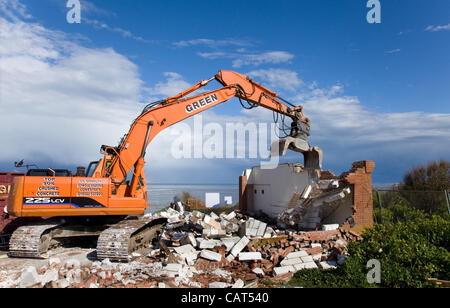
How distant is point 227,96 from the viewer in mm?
10695

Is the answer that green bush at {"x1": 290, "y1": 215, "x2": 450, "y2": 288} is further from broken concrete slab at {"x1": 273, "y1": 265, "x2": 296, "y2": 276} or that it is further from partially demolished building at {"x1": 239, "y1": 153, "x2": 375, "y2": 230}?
partially demolished building at {"x1": 239, "y1": 153, "x2": 375, "y2": 230}

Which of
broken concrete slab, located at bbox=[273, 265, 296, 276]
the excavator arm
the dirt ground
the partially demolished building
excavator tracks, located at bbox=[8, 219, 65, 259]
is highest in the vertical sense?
the excavator arm

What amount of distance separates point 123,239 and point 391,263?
6.00m

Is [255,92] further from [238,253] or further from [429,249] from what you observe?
[429,249]

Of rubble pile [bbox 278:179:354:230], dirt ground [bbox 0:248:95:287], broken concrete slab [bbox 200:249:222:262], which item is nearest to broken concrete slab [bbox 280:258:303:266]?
broken concrete slab [bbox 200:249:222:262]

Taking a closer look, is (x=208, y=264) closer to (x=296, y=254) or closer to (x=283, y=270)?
(x=283, y=270)

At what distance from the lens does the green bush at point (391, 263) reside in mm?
5891

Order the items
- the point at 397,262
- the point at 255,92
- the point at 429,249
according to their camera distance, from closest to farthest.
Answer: the point at 397,262
the point at 429,249
the point at 255,92

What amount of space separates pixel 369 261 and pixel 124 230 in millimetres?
5711

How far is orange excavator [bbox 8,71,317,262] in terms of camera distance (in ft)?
24.9
